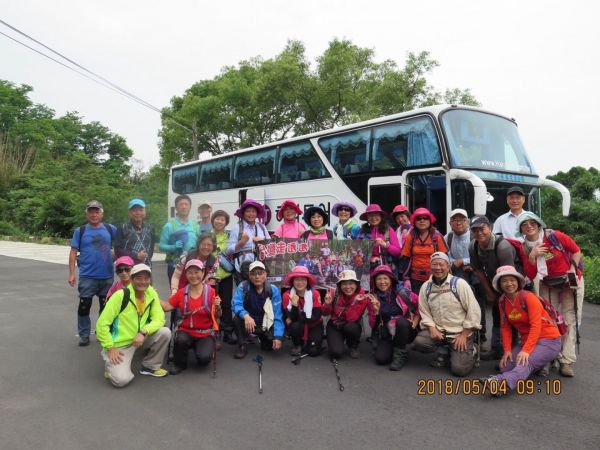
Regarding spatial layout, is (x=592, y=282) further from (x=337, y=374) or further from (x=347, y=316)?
(x=337, y=374)

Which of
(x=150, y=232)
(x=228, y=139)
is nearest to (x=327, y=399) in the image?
(x=150, y=232)

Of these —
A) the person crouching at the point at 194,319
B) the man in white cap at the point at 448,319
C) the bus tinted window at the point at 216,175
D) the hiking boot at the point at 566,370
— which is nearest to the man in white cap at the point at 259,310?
the person crouching at the point at 194,319

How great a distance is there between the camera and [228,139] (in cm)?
2527

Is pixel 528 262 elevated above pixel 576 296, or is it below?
above

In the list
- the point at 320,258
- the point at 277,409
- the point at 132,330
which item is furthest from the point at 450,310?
the point at 132,330

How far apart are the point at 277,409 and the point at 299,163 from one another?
23.2ft

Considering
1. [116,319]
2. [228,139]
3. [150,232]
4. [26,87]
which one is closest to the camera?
[116,319]

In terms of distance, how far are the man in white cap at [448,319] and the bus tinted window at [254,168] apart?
673 cm

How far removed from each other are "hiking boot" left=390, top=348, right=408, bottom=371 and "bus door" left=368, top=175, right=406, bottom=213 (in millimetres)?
3562

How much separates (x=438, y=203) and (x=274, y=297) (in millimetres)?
3600

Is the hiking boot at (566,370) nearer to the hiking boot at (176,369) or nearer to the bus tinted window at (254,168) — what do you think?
the hiking boot at (176,369)

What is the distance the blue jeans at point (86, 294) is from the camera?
5023mm

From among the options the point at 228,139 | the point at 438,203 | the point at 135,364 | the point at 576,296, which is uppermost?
the point at 228,139

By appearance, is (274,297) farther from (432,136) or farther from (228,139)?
(228,139)
